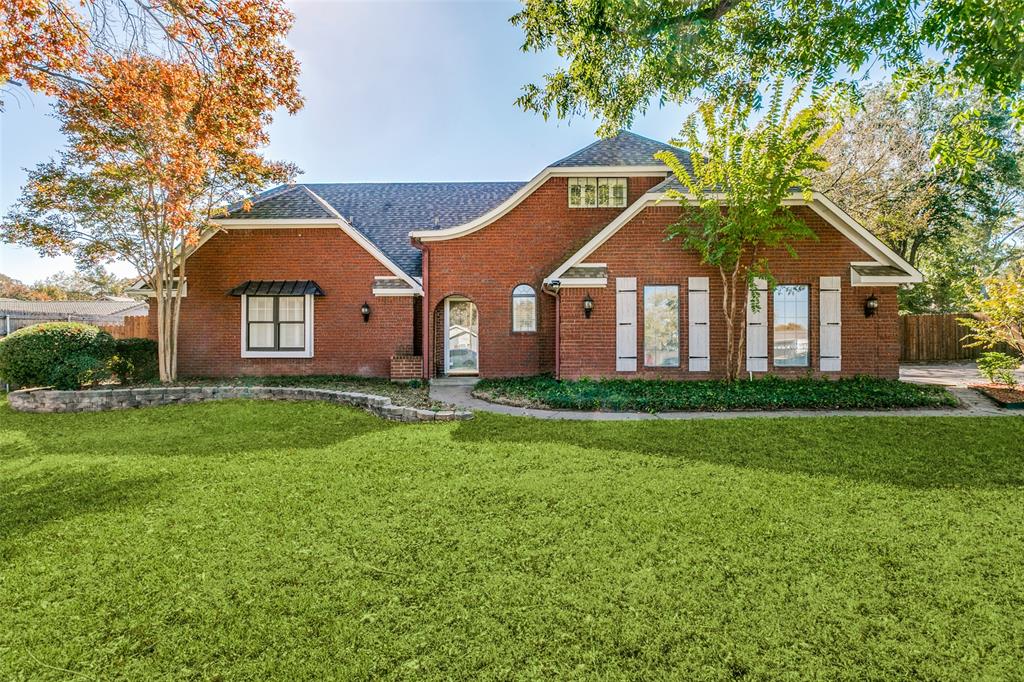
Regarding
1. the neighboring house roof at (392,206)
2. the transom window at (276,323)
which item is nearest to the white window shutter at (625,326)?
the neighboring house roof at (392,206)

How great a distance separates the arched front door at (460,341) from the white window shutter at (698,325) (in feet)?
17.5

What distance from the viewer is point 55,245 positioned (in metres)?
9.91

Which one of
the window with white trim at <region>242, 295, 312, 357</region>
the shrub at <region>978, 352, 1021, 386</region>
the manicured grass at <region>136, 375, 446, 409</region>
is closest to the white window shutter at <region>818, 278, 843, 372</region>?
the shrub at <region>978, 352, 1021, 386</region>

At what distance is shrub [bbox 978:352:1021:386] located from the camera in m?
9.54

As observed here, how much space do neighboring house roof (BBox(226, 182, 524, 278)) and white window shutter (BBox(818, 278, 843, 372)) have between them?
934 cm

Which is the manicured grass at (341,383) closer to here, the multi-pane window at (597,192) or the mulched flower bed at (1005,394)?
the multi-pane window at (597,192)

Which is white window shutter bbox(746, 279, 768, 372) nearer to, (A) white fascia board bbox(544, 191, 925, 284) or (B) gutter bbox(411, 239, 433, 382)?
(A) white fascia board bbox(544, 191, 925, 284)

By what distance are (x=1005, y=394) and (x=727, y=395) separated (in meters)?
5.65

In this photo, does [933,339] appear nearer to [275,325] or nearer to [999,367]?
[999,367]

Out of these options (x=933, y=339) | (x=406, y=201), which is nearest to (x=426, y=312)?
(x=406, y=201)

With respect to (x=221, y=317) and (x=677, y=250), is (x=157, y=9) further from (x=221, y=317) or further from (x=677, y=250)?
(x=677, y=250)

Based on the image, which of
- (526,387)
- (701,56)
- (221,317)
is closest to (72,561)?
(526,387)

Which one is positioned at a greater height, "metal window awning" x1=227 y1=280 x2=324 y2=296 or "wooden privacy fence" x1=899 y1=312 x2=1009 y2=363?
"metal window awning" x1=227 y1=280 x2=324 y2=296

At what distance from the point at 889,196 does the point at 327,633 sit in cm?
2706
